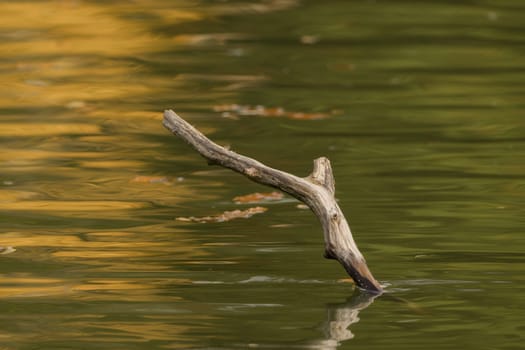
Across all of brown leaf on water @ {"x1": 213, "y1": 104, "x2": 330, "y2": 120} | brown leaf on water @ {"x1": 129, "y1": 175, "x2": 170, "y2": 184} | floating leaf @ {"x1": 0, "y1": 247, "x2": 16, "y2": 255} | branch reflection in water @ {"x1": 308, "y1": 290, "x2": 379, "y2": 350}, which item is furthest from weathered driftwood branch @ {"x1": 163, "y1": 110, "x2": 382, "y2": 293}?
brown leaf on water @ {"x1": 213, "y1": 104, "x2": 330, "y2": 120}

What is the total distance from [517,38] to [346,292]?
7.23 m

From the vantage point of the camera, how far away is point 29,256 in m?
6.07

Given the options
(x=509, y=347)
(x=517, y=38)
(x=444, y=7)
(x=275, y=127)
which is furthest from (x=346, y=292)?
(x=444, y=7)

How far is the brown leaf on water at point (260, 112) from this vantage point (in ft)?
30.9

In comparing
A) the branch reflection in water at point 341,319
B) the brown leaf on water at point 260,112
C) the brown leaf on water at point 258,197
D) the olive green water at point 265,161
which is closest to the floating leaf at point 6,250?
the olive green water at point 265,161

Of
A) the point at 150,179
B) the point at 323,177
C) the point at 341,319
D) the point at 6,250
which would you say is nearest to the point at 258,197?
the point at 150,179

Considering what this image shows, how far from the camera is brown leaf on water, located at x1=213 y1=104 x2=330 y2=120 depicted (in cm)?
941

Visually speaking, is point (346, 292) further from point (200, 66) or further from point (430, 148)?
point (200, 66)

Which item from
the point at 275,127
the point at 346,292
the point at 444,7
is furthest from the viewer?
the point at 444,7

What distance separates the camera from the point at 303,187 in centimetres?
503

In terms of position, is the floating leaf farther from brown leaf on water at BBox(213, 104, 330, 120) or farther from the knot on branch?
brown leaf on water at BBox(213, 104, 330, 120)

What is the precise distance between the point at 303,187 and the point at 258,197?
2277 mm

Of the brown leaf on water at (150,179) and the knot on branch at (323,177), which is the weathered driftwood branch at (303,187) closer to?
the knot on branch at (323,177)

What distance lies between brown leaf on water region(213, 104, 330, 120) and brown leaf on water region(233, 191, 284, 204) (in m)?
1.98
